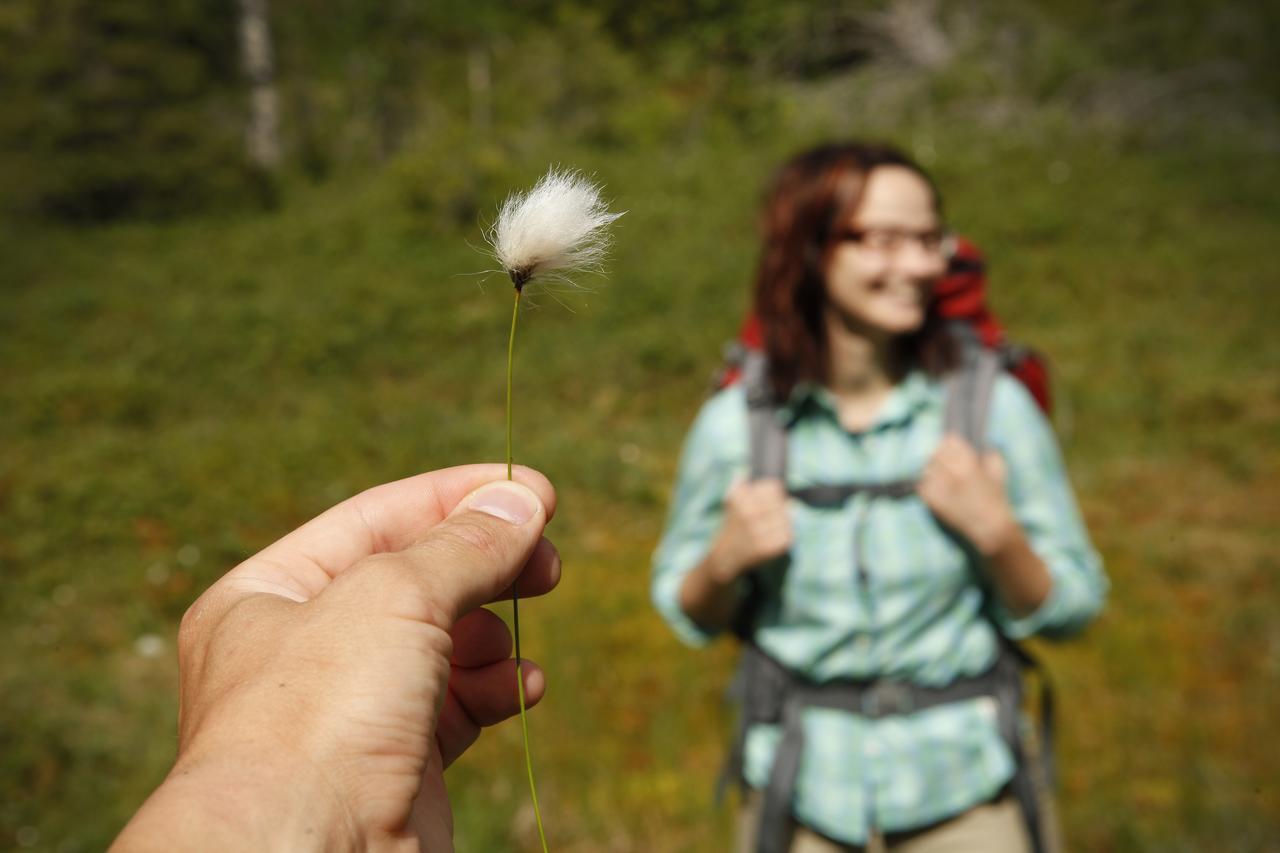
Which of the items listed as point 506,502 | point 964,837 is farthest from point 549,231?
point 964,837

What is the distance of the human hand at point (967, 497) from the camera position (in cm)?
222

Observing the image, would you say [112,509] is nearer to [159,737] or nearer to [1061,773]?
[159,737]

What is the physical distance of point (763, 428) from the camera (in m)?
2.49

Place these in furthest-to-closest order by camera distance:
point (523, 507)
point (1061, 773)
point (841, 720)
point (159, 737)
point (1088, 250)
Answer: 1. point (1088, 250)
2. point (159, 737)
3. point (1061, 773)
4. point (841, 720)
5. point (523, 507)

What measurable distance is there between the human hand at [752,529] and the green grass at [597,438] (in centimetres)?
80

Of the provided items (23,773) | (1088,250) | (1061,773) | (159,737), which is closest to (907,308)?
(1061,773)

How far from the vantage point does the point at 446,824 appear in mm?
1140

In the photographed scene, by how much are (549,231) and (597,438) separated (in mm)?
6632

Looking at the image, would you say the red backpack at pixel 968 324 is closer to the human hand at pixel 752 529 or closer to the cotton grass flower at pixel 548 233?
the human hand at pixel 752 529

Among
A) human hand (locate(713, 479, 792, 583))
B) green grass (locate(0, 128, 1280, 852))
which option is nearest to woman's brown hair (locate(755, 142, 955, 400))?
human hand (locate(713, 479, 792, 583))

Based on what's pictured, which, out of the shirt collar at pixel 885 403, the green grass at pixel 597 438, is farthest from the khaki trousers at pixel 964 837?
the green grass at pixel 597 438

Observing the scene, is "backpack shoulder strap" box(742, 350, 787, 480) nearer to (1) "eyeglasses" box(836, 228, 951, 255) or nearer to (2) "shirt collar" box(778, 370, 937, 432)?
(2) "shirt collar" box(778, 370, 937, 432)

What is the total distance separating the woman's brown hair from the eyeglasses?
0.23ft

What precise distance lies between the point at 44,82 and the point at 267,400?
10.4 metres
